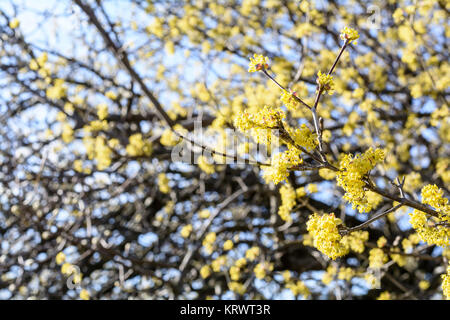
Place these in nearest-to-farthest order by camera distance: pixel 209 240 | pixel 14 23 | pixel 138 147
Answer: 1. pixel 14 23
2. pixel 209 240
3. pixel 138 147

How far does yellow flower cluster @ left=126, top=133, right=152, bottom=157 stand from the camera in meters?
5.22

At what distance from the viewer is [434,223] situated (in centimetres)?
226

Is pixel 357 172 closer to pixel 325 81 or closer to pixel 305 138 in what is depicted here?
pixel 305 138

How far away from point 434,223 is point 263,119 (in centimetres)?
100

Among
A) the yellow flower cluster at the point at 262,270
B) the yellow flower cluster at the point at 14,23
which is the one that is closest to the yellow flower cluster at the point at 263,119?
the yellow flower cluster at the point at 262,270

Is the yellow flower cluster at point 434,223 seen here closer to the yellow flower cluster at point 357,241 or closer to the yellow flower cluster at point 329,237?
the yellow flower cluster at point 329,237

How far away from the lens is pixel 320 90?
231 cm

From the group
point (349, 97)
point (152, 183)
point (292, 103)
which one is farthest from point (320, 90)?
point (152, 183)

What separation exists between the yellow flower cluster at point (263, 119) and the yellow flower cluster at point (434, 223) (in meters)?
0.84

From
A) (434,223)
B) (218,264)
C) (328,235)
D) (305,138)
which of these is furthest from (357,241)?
(218,264)

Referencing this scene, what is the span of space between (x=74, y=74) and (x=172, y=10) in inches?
70.8

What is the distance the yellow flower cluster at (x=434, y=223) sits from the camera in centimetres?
222

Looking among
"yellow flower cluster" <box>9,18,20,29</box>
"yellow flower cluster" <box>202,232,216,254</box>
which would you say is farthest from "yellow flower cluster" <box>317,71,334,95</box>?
"yellow flower cluster" <box>9,18,20,29</box>
